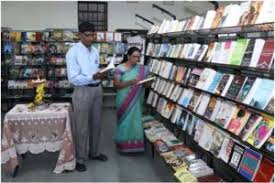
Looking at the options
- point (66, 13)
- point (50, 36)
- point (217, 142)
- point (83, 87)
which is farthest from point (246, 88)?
point (66, 13)

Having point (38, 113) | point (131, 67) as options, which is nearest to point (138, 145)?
point (131, 67)

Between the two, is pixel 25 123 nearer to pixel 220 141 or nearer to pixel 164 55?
pixel 220 141

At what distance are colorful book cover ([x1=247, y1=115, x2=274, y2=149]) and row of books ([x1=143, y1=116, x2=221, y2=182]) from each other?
596mm

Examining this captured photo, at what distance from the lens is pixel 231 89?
292cm

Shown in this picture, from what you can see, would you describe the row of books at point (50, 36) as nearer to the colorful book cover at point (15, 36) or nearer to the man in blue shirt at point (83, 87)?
the colorful book cover at point (15, 36)

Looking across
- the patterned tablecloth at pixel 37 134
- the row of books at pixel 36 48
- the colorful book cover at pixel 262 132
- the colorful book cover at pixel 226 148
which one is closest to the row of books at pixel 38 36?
the row of books at pixel 36 48

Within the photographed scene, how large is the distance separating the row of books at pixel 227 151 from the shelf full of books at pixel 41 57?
13.1 ft

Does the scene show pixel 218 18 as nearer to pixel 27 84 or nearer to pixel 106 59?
pixel 106 59

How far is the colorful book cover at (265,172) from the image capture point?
2.41m

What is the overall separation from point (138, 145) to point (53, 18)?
552 cm

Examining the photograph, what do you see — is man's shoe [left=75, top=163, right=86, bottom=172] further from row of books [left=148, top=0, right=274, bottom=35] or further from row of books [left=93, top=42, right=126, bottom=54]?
row of books [left=93, top=42, right=126, bottom=54]

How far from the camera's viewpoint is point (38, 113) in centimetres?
349

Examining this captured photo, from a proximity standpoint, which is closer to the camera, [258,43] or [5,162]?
[258,43]

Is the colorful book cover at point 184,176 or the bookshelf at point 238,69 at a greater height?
the bookshelf at point 238,69
